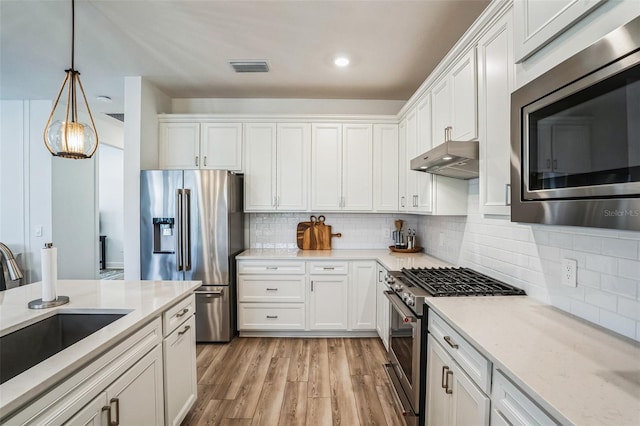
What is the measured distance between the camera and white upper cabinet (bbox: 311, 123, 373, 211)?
360cm

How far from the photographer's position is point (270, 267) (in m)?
3.31

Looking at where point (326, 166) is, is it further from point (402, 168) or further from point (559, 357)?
point (559, 357)

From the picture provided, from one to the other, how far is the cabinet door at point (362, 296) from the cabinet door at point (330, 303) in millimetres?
77

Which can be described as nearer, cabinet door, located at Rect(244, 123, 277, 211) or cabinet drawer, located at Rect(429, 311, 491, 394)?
cabinet drawer, located at Rect(429, 311, 491, 394)

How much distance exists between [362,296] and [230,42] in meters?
2.79

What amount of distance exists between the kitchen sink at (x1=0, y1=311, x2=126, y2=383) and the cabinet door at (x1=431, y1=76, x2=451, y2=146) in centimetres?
239

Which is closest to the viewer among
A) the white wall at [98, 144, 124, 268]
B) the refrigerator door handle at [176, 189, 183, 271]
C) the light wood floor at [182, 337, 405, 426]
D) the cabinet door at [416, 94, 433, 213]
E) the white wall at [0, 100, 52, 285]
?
the light wood floor at [182, 337, 405, 426]

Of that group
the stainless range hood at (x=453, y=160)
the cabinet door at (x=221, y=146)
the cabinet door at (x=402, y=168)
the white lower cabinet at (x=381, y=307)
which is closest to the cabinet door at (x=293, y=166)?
the cabinet door at (x=221, y=146)

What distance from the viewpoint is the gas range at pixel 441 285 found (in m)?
1.73

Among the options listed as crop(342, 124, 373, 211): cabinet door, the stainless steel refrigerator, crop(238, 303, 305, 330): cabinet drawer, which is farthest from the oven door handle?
the stainless steel refrigerator

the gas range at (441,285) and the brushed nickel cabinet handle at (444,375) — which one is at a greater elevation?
the gas range at (441,285)

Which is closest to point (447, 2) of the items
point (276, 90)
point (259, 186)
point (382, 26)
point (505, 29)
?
point (382, 26)

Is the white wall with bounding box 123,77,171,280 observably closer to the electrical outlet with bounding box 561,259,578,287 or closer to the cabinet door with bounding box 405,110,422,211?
the cabinet door with bounding box 405,110,422,211

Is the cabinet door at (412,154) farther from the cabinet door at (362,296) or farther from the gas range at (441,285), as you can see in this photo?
the gas range at (441,285)
